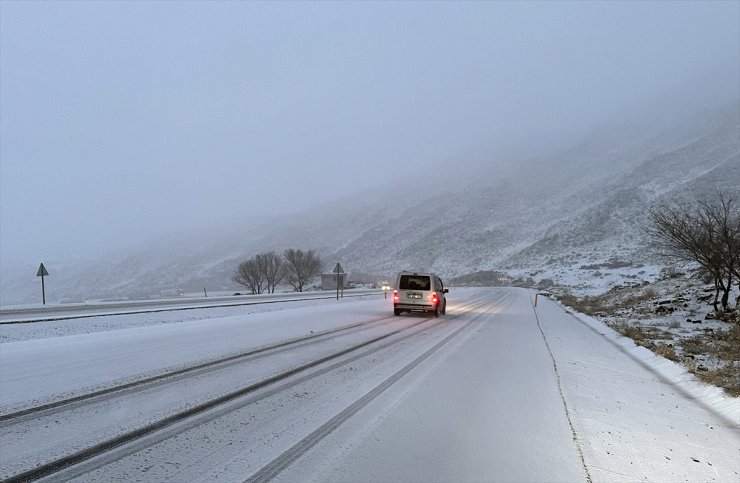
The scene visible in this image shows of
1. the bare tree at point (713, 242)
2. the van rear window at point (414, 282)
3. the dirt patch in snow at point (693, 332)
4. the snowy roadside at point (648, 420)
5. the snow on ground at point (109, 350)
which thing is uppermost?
the bare tree at point (713, 242)

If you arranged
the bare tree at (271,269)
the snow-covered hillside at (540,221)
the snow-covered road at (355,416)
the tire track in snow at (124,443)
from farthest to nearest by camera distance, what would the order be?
the snow-covered hillside at (540,221) → the bare tree at (271,269) → the snow-covered road at (355,416) → the tire track in snow at (124,443)

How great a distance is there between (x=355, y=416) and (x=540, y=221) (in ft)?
458

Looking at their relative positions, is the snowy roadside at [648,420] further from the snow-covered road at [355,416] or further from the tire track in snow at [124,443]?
the tire track in snow at [124,443]

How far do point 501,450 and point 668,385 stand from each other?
5601 millimetres

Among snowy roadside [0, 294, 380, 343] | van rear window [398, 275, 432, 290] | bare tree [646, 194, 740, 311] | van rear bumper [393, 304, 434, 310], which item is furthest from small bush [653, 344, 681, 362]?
snowy roadside [0, 294, 380, 343]

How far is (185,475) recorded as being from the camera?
375cm

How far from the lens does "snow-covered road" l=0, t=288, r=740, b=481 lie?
13.2ft

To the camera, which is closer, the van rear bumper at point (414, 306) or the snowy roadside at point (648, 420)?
the snowy roadside at point (648, 420)

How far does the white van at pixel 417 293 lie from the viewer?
20547 mm

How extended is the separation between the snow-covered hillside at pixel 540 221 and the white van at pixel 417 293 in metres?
55.1

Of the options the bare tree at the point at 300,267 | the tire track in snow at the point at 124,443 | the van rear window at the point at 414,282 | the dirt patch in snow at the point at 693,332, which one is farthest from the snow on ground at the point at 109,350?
the bare tree at the point at 300,267

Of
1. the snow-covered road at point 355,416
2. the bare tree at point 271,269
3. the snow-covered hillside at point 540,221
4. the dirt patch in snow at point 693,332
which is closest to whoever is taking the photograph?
the snow-covered road at point 355,416

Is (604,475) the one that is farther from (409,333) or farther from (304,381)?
(409,333)

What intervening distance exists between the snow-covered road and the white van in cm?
939
